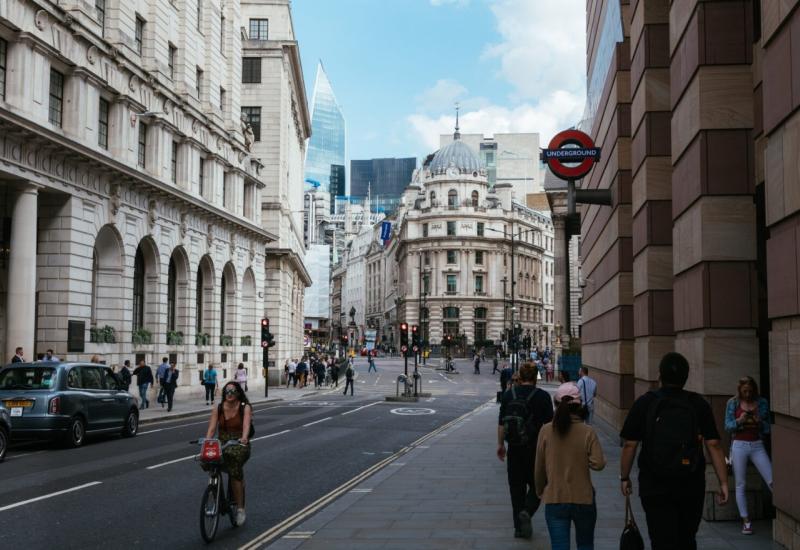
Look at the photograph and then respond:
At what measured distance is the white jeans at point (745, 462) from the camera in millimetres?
→ 9578

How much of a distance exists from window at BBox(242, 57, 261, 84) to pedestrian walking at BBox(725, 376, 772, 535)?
50805 mm

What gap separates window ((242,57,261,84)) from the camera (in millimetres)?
57312

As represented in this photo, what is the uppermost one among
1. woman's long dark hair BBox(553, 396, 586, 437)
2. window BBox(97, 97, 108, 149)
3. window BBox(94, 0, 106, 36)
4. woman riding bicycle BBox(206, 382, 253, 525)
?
window BBox(94, 0, 106, 36)

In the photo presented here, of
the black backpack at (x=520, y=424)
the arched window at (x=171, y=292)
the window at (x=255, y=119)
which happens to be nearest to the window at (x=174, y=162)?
the arched window at (x=171, y=292)

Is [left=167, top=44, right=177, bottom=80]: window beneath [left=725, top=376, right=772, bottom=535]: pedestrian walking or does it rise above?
above

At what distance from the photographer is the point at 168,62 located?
127ft

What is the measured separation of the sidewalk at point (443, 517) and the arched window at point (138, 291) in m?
21.9

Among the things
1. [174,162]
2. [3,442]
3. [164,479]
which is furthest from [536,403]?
[174,162]

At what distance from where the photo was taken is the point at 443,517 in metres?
10.6

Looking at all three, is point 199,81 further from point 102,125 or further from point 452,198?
point 452,198

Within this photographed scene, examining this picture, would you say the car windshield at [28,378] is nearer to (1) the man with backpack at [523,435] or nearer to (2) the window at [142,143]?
(1) the man with backpack at [523,435]

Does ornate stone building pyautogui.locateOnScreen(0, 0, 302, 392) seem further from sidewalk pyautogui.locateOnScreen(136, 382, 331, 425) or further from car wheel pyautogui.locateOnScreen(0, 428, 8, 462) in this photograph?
car wheel pyautogui.locateOnScreen(0, 428, 8, 462)

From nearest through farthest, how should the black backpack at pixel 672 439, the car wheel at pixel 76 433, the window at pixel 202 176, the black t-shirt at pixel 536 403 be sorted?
the black backpack at pixel 672 439 → the black t-shirt at pixel 536 403 → the car wheel at pixel 76 433 → the window at pixel 202 176

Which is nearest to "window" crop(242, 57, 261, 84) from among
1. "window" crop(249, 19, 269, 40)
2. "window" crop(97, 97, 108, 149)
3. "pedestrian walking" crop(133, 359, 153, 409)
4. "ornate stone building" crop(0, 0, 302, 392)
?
"window" crop(249, 19, 269, 40)
